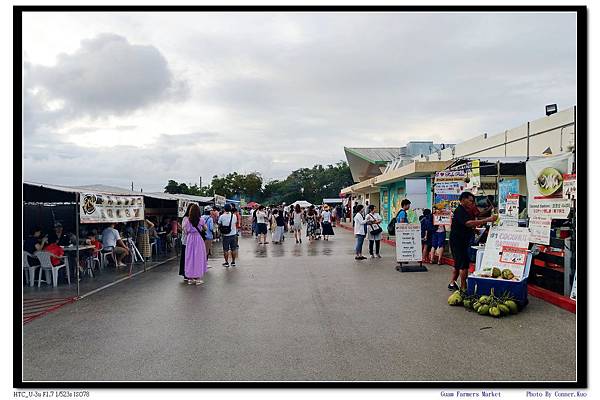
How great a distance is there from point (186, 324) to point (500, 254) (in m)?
5.18

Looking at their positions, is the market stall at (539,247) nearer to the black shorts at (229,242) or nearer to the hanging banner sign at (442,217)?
the hanging banner sign at (442,217)

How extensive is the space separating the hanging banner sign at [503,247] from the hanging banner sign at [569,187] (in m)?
0.90

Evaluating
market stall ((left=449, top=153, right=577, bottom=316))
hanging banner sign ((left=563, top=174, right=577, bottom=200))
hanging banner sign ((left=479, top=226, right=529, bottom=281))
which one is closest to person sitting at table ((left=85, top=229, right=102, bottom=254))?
market stall ((left=449, top=153, right=577, bottom=316))

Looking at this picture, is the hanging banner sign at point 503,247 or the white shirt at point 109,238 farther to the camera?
the white shirt at point 109,238

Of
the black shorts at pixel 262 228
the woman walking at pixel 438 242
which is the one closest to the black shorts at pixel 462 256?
the woman walking at pixel 438 242

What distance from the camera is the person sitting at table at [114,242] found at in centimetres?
1245

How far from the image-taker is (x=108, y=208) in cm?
1019

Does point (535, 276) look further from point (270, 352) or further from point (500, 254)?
point (270, 352)

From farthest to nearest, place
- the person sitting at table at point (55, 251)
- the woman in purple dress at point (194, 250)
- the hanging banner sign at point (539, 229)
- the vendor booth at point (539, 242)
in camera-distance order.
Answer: the person sitting at table at point (55, 251)
the woman in purple dress at point (194, 250)
the hanging banner sign at point (539, 229)
the vendor booth at point (539, 242)

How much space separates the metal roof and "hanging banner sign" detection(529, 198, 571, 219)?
1291 inches

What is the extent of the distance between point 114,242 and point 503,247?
978 centimetres

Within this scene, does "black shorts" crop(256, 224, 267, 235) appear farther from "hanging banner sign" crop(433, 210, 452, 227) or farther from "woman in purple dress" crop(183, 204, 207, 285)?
"woman in purple dress" crop(183, 204, 207, 285)

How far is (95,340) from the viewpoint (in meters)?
5.83

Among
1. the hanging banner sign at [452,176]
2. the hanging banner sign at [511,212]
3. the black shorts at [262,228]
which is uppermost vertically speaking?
the hanging banner sign at [452,176]
